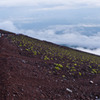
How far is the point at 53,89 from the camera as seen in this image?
8266mm

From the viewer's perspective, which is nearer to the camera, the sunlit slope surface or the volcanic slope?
the volcanic slope

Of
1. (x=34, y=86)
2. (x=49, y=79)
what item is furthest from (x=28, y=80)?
(x=49, y=79)

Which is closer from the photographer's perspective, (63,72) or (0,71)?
(0,71)

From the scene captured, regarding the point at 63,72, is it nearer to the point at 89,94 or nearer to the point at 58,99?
the point at 89,94

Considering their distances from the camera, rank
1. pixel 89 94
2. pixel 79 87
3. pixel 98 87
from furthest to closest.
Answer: pixel 98 87 → pixel 79 87 → pixel 89 94

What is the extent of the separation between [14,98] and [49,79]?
342 cm

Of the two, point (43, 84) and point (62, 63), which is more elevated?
point (62, 63)

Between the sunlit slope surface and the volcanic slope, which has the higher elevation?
the sunlit slope surface

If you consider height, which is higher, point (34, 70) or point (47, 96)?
point (34, 70)

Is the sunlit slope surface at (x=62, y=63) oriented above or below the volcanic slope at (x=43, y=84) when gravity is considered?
above

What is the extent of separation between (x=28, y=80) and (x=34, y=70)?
5.78ft

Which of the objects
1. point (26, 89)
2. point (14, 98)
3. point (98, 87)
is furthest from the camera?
point (98, 87)

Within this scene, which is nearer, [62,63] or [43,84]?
[43,84]

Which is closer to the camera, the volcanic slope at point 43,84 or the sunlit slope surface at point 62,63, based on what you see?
the volcanic slope at point 43,84
